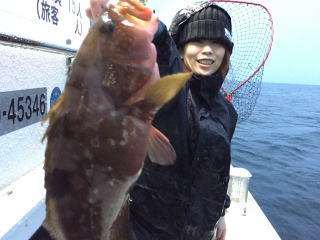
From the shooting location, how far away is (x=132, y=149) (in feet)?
4.17

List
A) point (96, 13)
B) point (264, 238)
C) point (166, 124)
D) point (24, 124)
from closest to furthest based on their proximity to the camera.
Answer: point (96, 13) < point (166, 124) < point (24, 124) < point (264, 238)

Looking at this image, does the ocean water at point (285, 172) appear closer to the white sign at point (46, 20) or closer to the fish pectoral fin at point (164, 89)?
the white sign at point (46, 20)

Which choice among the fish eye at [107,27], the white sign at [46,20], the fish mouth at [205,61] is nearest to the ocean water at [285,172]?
the fish mouth at [205,61]

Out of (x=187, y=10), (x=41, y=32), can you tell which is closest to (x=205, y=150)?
(x=187, y=10)

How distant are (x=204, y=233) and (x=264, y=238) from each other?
2.30 m

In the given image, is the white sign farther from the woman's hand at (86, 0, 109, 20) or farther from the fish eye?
the fish eye

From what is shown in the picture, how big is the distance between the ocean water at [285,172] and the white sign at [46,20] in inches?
273

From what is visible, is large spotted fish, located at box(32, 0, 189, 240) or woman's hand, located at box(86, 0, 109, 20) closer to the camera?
large spotted fish, located at box(32, 0, 189, 240)

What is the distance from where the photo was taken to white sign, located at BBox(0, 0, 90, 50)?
7.52 feet

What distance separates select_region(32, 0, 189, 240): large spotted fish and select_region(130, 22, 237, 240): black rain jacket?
0.85 metres

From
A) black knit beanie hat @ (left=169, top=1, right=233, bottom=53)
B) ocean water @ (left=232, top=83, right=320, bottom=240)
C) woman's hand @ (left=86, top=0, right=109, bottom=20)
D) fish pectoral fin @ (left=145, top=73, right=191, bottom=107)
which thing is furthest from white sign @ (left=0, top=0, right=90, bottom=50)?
ocean water @ (left=232, top=83, right=320, bottom=240)

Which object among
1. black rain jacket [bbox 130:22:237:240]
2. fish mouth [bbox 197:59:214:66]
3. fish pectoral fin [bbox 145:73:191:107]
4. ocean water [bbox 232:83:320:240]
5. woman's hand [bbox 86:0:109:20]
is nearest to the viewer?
fish pectoral fin [bbox 145:73:191:107]

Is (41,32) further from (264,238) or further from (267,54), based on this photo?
(267,54)

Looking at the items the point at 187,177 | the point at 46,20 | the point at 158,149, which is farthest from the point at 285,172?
the point at 158,149
